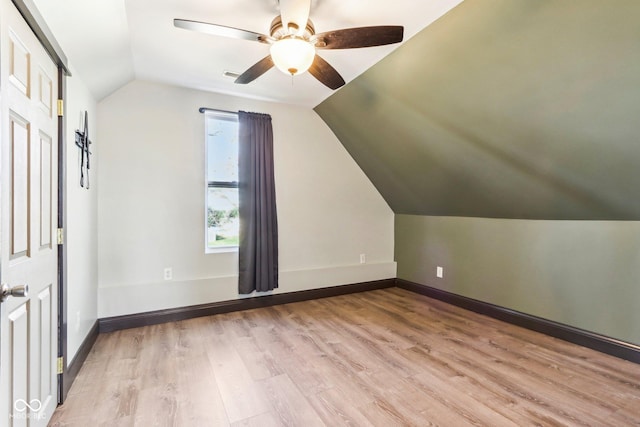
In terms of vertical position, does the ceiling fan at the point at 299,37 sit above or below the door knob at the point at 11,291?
above

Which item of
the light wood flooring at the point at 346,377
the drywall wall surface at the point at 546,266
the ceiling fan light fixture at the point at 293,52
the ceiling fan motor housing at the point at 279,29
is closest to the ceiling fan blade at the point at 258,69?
the ceiling fan motor housing at the point at 279,29

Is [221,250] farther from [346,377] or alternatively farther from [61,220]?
[346,377]

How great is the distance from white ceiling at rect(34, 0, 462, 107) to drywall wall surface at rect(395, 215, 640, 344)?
88.0 inches

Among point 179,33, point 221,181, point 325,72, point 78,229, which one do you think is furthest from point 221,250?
point 325,72

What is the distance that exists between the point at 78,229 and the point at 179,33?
1602 mm

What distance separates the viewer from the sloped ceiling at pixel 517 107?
1686 mm

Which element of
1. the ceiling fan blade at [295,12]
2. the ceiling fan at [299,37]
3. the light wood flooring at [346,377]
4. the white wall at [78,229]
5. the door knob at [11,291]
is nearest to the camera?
the door knob at [11,291]

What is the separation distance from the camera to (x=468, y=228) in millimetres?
3645

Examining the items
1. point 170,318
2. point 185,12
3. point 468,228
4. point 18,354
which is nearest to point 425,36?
point 185,12

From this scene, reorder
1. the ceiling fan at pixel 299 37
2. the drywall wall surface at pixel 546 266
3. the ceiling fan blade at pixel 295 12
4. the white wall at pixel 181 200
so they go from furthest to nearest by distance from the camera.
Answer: the white wall at pixel 181 200, the drywall wall surface at pixel 546 266, the ceiling fan at pixel 299 37, the ceiling fan blade at pixel 295 12

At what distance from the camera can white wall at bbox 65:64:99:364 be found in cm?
196

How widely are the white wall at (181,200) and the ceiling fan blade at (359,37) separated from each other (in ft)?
6.50

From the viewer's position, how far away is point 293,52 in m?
1.71

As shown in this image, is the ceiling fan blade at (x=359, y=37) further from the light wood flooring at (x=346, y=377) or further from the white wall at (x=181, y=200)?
the light wood flooring at (x=346, y=377)
